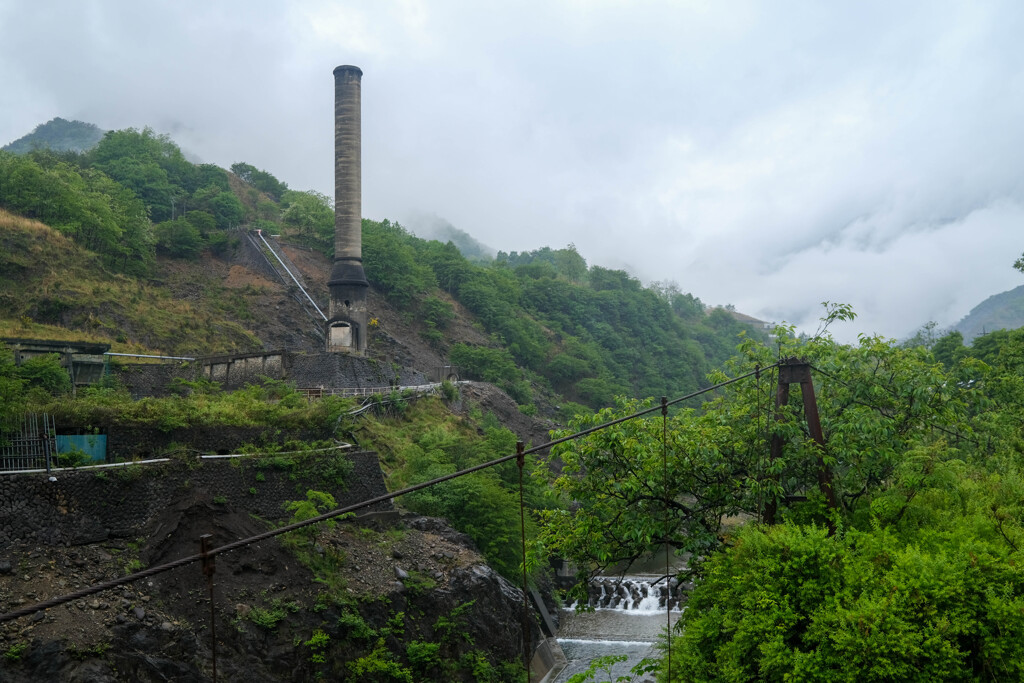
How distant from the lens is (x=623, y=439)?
32.7 ft

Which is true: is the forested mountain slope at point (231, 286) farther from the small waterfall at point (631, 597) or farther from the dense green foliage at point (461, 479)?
the small waterfall at point (631, 597)

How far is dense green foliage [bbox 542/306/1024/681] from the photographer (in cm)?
694

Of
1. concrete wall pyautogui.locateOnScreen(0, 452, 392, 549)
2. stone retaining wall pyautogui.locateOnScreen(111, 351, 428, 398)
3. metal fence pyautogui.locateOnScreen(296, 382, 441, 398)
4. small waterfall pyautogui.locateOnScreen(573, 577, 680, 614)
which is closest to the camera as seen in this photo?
concrete wall pyautogui.locateOnScreen(0, 452, 392, 549)

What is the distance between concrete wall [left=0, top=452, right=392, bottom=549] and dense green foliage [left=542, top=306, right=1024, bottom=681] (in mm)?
9355

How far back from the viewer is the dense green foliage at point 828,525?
22.8 ft

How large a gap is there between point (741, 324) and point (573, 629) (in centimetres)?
9016

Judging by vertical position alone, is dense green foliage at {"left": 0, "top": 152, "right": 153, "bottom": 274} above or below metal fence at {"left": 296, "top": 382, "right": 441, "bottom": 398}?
above

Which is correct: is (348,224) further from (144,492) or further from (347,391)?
(144,492)

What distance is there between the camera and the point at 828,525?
9359mm

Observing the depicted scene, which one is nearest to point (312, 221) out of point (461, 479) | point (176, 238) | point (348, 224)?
point (176, 238)

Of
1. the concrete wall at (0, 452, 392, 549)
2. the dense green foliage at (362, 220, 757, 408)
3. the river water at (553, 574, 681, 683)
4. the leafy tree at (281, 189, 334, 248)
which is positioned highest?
the leafy tree at (281, 189, 334, 248)

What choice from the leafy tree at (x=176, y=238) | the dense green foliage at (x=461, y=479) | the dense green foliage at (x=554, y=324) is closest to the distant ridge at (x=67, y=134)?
the dense green foliage at (x=554, y=324)

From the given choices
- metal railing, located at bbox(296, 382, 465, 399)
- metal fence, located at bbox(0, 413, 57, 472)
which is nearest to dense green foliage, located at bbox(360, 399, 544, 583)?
metal railing, located at bbox(296, 382, 465, 399)

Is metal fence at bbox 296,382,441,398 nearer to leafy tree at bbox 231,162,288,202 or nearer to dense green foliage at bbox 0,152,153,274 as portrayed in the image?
dense green foliage at bbox 0,152,153,274
